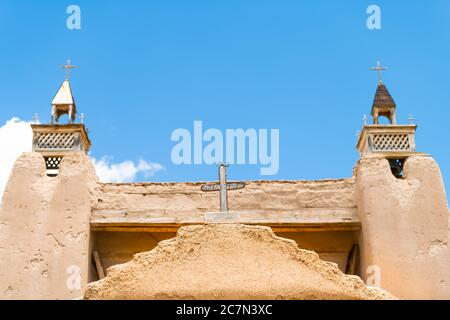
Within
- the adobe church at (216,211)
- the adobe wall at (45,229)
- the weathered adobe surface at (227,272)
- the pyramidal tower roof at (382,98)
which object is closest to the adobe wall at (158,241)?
the adobe church at (216,211)

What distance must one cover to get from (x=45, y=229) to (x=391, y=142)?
23.7 ft

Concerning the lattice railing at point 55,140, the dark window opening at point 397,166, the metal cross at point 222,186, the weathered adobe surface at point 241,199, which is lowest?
the metal cross at point 222,186

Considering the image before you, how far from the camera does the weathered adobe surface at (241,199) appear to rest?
1493 centimetres

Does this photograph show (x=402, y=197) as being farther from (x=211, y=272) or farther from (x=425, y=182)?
(x=211, y=272)

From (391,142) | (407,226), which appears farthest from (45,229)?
(391,142)

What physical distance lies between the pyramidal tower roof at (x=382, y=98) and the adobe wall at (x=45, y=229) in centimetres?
633

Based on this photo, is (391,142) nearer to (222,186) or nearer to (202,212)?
(202,212)

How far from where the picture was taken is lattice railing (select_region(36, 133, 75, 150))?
621 inches

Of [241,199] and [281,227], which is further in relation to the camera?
[241,199]

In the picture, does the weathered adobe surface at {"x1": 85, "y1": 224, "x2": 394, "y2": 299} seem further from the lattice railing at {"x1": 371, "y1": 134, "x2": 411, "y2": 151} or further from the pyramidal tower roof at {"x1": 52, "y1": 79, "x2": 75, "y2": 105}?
the pyramidal tower roof at {"x1": 52, "y1": 79, "x2": 75, "y2": 105}

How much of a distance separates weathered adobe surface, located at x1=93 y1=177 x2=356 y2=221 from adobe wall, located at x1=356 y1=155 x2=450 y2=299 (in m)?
0.54

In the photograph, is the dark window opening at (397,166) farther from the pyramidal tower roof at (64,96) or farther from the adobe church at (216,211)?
the pyramidal tower roof at (64,96)

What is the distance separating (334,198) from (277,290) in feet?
26.8

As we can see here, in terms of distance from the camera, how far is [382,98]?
16.6 meters
